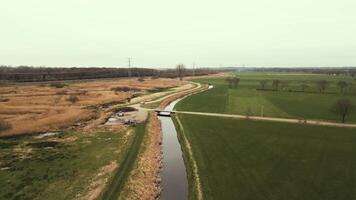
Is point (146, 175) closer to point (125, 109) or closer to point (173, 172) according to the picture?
point (173, 172)

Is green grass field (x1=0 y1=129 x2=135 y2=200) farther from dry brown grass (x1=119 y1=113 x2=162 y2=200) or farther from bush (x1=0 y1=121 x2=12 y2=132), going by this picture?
bush (x1=0 y1=121 x2=12 y2=132)

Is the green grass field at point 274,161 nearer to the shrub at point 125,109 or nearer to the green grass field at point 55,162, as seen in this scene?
the green grass field at point 55,162

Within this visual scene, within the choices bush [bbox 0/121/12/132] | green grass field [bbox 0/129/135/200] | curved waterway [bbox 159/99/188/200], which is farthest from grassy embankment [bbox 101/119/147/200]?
bush [bbox 0/121/12/132]

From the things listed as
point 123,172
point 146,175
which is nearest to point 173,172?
point 146,175

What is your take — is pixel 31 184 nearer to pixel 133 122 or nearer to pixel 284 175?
pixel 284 175

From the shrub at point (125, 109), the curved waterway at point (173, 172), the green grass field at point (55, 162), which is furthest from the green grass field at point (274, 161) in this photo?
the shrub at point (125, 109)

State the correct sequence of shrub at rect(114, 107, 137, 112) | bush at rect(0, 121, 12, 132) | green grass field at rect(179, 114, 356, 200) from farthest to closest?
shrub at rect(114, 107, 137, 112), bush at rect(0, 121, 12, 132), green grass field at rect(179, 114, 356, 200)

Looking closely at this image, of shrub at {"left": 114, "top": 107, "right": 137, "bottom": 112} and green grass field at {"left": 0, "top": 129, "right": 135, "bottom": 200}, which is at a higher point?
shrub at {"left": 114, "top": 107, "right": 137, "bottom": 112}

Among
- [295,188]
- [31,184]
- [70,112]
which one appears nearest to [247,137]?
[295,188]
